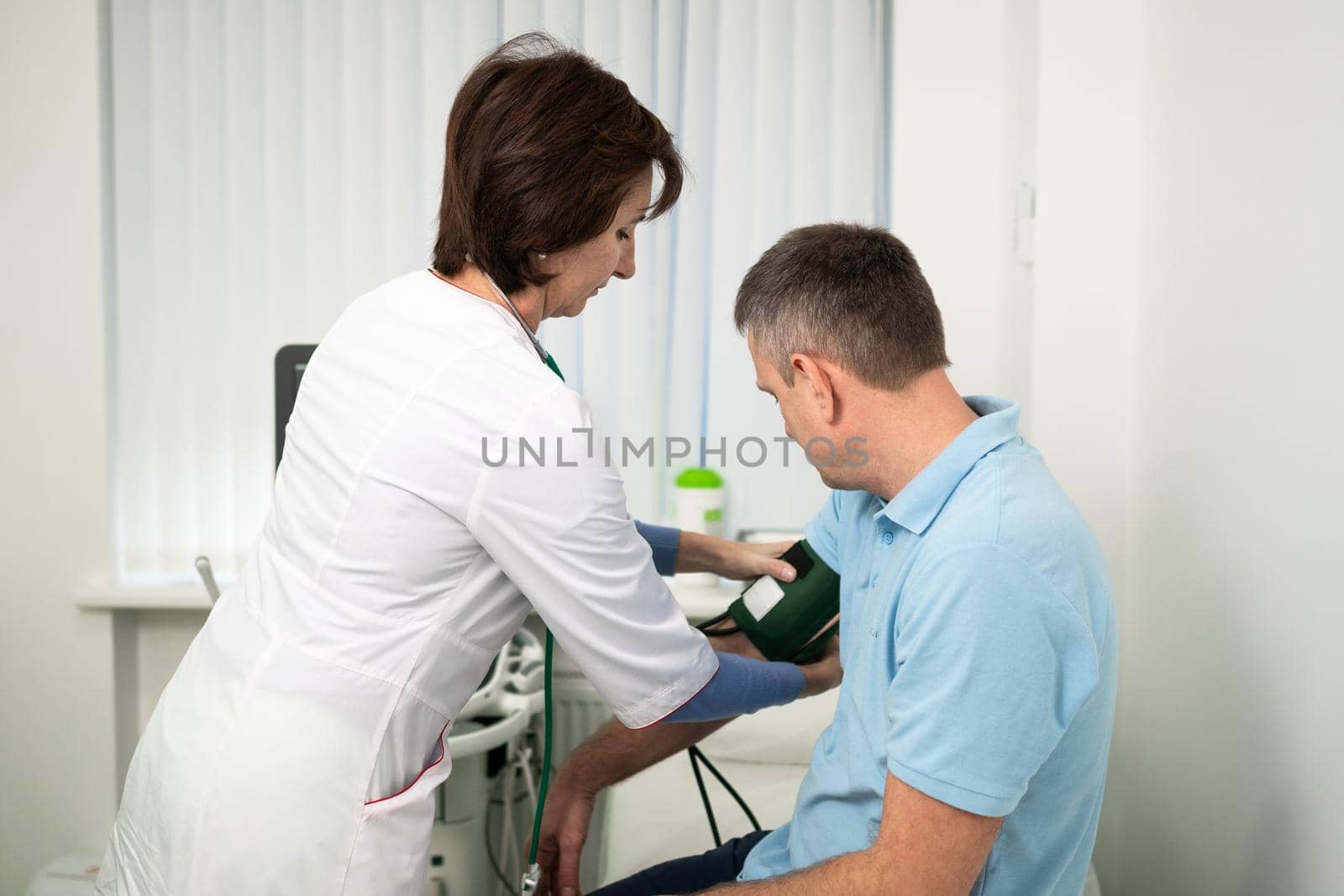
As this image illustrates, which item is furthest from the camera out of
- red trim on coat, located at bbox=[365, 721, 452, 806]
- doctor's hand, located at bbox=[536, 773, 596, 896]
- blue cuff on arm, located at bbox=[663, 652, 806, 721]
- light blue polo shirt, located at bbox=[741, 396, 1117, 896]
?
doctor's hand, located at bbox=[536, 773, 596, 896]

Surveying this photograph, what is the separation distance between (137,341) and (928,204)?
1.90m

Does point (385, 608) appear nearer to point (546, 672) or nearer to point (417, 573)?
point (417, 573)

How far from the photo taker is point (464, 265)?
1.03 m

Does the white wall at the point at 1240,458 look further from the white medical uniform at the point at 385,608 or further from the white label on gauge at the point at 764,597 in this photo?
the white medical uniform at the point at 385,608

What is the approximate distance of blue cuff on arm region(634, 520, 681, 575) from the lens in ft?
4.47

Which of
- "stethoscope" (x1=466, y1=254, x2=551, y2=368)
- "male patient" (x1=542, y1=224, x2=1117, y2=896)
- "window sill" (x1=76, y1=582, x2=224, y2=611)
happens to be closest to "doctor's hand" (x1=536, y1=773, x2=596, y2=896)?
"male patient" (x1=542, y1=224, x2=1117, y2=896)

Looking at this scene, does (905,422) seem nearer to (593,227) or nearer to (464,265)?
(593,227)

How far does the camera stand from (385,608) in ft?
2.91

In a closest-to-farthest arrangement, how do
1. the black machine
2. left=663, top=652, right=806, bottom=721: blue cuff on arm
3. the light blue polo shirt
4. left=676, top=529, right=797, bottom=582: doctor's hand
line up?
the light blue polo shirt, left=663, top=652, right=806, bottom=721: blue cuff on arm, left=676, top=529, right=797, bottom=582: doctor's hand, the black machine

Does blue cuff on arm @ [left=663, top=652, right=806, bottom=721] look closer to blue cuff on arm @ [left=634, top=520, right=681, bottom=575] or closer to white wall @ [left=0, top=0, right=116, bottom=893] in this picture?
blue cuff on arm @ [left=634, top=520, right=681, bottom=575]

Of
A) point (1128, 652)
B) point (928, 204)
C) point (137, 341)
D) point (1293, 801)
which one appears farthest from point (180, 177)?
point (1293, 801)

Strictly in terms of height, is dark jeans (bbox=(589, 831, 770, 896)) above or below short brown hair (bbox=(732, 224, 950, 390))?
below

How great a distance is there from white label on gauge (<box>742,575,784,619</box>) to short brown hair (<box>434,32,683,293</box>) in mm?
526

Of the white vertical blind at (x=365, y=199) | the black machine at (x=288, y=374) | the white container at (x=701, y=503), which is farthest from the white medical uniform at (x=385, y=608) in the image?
the white vertical blind at (x=365, y=199)
